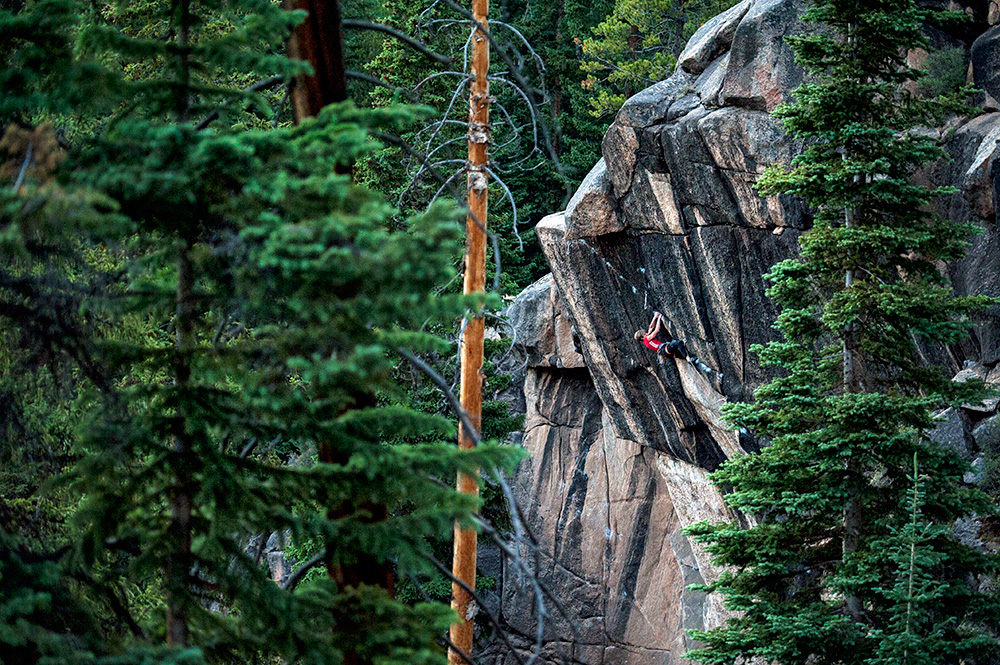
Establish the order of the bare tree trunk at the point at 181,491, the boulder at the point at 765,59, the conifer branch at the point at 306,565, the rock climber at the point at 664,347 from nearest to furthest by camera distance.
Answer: the bare tree trunk at the point at 181,491
the conifer branch at the point at 306,565
the boulder at the point at 765,59
the rock climber at the point at 664,347

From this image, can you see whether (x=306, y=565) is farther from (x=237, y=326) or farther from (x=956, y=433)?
(x=956, y=433)

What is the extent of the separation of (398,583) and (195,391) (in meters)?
8.31

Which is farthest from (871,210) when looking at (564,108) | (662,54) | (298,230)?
(564,108)

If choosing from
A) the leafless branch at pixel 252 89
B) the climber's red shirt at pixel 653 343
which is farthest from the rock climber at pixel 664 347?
the leafless branch at pixel 252 89

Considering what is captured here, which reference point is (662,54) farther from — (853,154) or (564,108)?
(853,154)

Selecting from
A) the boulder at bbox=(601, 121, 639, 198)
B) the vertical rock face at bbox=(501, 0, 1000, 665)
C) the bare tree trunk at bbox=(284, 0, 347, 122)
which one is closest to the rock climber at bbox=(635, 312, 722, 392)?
the vertical rock face at bbox=(501, 0, 1000, 665)

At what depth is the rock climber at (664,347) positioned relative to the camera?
49.5 feet

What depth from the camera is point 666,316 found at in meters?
15.5

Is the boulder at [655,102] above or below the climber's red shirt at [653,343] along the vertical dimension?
above

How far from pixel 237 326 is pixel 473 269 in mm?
3573

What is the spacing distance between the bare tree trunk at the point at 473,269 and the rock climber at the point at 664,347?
26.4 ft

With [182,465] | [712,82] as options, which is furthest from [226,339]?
[712,82]

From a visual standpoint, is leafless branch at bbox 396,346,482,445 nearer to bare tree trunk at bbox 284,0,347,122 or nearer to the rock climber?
bare tree trunk at bbox 284,0,347,122

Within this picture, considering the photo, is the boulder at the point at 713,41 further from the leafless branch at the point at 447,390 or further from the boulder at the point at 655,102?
the leafless branch at the point at 447,390
